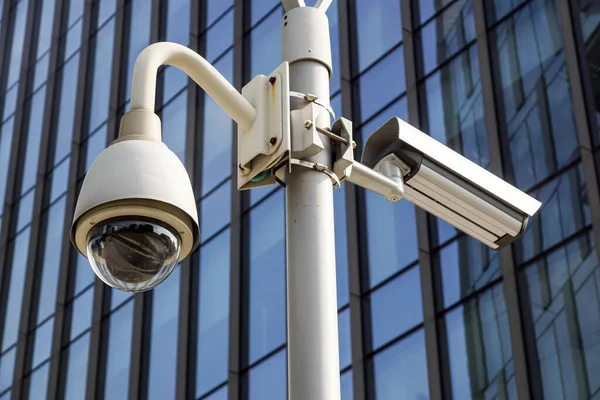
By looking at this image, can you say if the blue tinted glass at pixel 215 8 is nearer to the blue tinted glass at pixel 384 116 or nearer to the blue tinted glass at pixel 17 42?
the blue tinted glass at pixel 384 116

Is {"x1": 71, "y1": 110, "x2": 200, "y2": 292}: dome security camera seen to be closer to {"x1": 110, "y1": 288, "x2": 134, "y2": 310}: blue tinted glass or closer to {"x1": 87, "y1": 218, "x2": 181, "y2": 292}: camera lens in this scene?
{"x1": 87, "y1": 218, "x2": 181, "y2": 292}: camera lens

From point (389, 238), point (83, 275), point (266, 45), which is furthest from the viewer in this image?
point (83, 275)

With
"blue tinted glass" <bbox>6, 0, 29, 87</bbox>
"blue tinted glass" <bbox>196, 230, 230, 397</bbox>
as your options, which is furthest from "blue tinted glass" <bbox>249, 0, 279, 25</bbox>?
"blue tinted glass" <bbox>6, 0, 29, 87</bbox>

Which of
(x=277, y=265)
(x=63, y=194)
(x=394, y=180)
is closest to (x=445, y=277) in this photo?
(x=277, y=265)

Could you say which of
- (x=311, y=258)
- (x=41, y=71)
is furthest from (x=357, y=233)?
(x=41, y=71)

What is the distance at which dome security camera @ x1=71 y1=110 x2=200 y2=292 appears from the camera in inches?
195

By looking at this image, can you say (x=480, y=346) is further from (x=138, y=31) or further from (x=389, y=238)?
(x=138, y=31)

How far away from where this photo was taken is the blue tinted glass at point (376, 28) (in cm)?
2227

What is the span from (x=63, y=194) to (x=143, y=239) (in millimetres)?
26415

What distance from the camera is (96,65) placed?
1283 inches

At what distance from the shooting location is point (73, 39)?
3441 cm

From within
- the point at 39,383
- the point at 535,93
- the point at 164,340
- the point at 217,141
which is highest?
the point at 217,141

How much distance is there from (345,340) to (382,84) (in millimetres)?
4956

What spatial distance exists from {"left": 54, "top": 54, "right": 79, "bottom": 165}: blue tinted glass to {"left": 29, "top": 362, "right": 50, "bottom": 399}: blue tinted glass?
6079 mm
